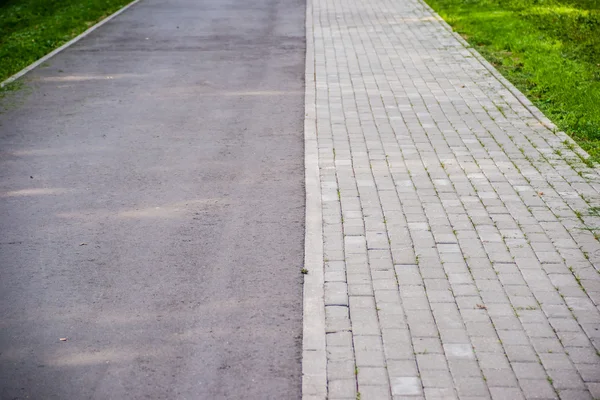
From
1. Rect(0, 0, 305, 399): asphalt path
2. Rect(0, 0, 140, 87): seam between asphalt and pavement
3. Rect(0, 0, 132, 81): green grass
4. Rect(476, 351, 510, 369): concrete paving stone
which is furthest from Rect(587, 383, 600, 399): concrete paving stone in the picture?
Rect(0, 0, 132, 81): green grass

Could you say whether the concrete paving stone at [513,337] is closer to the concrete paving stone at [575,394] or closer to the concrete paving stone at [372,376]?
the concrete paving stone at [575,394]

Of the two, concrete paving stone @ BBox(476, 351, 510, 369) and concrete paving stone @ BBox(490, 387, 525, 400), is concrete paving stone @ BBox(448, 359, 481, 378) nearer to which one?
concrete paving stone @ BBox(476, 351, 510, 369)

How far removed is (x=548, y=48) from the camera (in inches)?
553

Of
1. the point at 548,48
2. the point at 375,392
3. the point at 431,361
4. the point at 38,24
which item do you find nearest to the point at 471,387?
the point at 431,361

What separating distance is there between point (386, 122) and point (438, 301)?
481 centimetres

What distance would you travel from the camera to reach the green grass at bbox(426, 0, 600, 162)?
400 inches

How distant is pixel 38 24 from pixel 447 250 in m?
16.1

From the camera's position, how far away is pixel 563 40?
15062mm

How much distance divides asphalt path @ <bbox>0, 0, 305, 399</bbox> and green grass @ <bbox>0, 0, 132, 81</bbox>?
207 cm

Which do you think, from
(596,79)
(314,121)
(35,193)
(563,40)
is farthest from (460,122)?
A: (563,40)

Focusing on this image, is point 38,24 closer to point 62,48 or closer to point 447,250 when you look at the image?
point 62,48

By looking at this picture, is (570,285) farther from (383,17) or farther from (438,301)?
(383,17)

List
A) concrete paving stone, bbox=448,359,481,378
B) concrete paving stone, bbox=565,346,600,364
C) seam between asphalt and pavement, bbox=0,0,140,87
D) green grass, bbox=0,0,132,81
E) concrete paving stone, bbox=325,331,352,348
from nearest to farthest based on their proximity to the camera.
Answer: concrete paving stone, bbox=448,359,481,378
concrete paving stone, bbox=565,346,600,364
concrete paving stone, bbox=325,331,352,348
seam between asphalt and pavement, bbox=0,0,140,87
green grass, bbox=0,0,132,81

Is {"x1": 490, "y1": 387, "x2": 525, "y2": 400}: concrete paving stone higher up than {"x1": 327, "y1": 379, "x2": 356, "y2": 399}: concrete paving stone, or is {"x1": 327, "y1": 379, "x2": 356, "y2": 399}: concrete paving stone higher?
{"x1": 490, "y1": 387, "x2": 525, "y2": 400}: concrete paving stone
